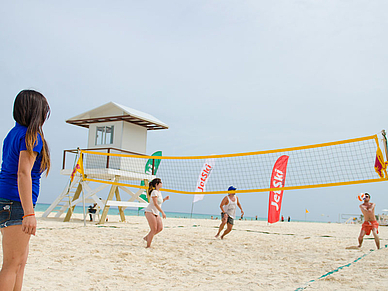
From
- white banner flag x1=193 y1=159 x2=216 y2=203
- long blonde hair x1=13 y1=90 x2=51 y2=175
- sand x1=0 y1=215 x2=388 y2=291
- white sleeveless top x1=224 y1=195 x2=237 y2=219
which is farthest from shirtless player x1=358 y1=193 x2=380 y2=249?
white banner flag x1=193 y1=159 x2=216 y2=203

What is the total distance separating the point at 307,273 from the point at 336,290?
89 cm

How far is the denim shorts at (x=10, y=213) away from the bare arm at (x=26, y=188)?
7cm

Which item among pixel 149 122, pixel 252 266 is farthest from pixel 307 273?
pixel 149 122

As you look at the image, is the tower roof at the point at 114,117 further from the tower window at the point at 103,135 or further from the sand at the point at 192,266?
the sand at the point at 192,266

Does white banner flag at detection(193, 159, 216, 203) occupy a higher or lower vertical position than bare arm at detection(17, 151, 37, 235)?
higher

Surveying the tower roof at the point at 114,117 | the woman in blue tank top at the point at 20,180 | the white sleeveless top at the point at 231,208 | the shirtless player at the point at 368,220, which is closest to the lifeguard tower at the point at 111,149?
the tower roof at the point at 114,117

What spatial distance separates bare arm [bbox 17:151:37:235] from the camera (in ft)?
5.78

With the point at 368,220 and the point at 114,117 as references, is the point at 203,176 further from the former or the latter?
the point at 368,220

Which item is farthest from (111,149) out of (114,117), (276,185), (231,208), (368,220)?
(368,220)

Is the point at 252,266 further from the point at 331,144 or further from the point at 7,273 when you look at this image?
the point at 7,273

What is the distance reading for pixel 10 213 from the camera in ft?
5.90

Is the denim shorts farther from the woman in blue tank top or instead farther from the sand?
the sand

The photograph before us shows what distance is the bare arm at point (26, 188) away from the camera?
5.78 feet

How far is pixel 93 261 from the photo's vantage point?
4.14m
